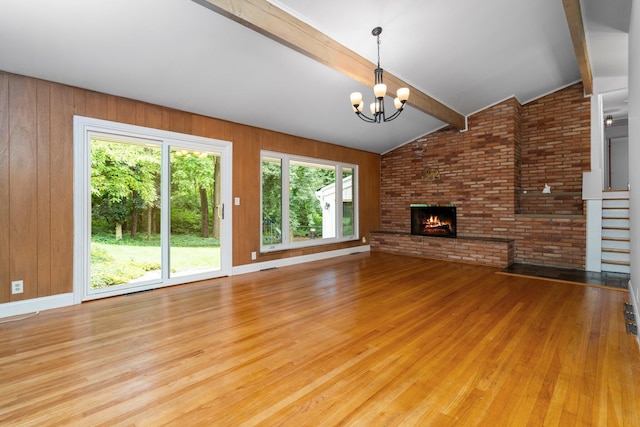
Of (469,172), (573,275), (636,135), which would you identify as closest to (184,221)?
(636,135)

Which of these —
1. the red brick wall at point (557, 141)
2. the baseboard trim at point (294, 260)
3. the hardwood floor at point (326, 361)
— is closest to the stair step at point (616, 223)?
the red brick wall at point (557, 141)

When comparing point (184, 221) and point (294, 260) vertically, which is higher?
point (184, 221)

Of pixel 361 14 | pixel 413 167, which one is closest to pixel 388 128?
pixel 413 167

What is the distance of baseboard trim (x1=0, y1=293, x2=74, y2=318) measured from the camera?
10.3 feet

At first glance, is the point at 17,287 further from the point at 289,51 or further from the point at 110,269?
the point at 289,51

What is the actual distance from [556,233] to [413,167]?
3.17m

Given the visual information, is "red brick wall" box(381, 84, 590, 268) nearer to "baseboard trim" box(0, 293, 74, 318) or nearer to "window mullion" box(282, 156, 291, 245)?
"window mullion" box(282, 156, 291, 245)

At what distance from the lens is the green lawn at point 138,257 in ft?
12.5

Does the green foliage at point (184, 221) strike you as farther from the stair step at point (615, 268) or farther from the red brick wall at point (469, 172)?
the stair step at point (615, 268)

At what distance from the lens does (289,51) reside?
11.9 feet

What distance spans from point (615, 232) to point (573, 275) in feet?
3.99

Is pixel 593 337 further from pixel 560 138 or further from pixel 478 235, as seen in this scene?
pixel 560 138

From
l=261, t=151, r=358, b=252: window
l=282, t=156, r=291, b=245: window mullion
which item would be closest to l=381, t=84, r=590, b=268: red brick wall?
l=261, t=151, r=358, b=252: window

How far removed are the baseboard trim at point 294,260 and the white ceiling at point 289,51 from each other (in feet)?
8.10
